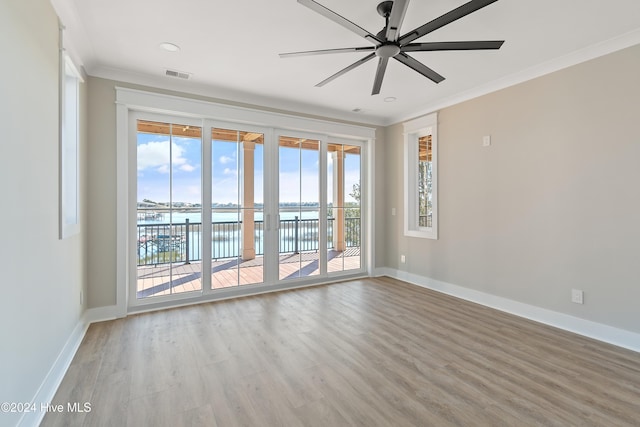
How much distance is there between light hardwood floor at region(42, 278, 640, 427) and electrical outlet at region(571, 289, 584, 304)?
0.36 m

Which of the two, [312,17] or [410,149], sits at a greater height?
[312,17]

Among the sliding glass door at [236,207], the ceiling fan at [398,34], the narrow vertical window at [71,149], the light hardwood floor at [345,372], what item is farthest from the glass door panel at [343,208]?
the narrow vertical window at [71,149]

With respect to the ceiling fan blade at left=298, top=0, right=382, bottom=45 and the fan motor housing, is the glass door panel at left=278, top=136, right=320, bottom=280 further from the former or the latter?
the ceiling fan blade at left=298, top=0, right=382, bottom=45

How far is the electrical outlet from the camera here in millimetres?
3006

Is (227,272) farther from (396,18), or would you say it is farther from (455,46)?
(455,46)

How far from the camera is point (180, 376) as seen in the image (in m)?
2.24

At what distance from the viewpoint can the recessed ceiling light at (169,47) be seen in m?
2.84

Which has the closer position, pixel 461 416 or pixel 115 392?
pixel 461 416

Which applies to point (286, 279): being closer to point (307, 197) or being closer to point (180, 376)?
point (307, 197)

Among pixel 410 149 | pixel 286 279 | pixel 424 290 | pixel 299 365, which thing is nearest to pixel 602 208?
pixel 424 290

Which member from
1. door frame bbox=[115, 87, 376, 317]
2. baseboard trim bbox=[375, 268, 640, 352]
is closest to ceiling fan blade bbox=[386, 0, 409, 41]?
door frame bbox=[115, 87, 376, 317]

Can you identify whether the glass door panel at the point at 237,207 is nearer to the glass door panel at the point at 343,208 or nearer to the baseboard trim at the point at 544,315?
the glass door panel at the point at 343,208

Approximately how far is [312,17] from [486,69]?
7.06ft

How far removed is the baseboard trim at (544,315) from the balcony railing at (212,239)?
1.90 m
